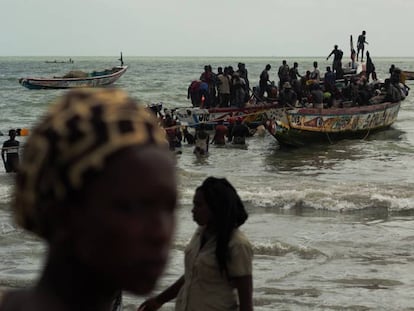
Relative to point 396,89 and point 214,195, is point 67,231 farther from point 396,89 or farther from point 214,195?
point 396,89

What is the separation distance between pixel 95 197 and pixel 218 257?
2.70 metres

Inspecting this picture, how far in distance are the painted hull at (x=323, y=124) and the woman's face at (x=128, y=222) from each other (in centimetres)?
2263

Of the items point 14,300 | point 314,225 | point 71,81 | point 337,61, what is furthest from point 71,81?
point 14,300

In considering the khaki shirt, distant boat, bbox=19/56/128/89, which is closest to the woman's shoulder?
the khaki shirt

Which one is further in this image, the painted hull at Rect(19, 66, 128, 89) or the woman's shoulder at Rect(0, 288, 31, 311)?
the painted hull at Rect(19, 66, 128, 89)

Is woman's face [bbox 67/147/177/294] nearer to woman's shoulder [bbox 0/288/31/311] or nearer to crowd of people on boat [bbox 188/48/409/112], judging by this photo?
woman's shoulder [bbox 0/288/31/311]

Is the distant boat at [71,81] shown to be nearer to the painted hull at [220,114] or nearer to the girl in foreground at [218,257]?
the painted hull at [220,114]

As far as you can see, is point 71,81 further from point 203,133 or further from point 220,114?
point 203,133

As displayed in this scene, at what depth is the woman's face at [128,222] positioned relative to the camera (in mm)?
1133

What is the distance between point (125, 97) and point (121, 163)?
0.42 ft

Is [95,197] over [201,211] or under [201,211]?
over

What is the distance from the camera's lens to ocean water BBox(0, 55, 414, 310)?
8.48 m

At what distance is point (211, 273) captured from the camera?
3.85 m

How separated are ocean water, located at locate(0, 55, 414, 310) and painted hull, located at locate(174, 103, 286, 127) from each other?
87 cm
